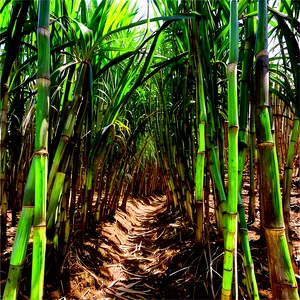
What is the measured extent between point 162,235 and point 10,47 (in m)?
1.39

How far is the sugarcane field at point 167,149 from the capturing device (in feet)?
1.73

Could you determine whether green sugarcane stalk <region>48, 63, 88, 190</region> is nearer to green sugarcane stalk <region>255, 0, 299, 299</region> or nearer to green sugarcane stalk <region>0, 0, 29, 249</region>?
green sugarcane stalk <region>0, 0, 29, 249</region>

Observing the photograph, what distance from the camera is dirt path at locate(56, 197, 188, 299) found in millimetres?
1056

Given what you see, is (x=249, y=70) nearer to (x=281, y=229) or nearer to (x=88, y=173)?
(x=281, y=229)

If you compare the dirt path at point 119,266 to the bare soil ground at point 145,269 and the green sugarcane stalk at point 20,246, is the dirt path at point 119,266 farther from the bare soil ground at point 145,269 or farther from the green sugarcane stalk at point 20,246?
the green sugarcane stalk at point 20,246

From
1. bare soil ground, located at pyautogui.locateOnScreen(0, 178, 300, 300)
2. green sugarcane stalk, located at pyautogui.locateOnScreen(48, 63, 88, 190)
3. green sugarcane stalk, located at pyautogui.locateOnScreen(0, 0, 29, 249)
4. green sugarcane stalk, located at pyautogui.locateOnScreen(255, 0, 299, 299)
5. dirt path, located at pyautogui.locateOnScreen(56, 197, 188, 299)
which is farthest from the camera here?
dirt path, located at pyautogui.locateOnScreen(56, 197, 188, 299)

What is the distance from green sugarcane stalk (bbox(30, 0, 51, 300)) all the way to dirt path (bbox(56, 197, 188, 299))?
50 centimetres

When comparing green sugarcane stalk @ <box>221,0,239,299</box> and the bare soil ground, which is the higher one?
green sugarcane stalk @ <box>221,0,239,299</box>

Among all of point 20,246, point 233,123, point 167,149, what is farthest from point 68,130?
point 167,149

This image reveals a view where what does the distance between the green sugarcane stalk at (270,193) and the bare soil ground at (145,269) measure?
0.40 metres

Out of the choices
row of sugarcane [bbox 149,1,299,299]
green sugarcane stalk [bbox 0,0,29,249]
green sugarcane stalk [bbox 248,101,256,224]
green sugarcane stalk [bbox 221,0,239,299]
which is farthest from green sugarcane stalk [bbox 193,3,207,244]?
green sugarcane stalk [bbox 0,0,29,249]

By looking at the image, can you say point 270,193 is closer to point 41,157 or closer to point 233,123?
point 233,123

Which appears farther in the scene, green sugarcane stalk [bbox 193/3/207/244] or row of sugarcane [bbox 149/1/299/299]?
green sugarcane stalk [bbox 193/3/207/244]

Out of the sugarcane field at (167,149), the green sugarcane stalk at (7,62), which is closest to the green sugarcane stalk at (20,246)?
the sugarcane field at (167,149)
